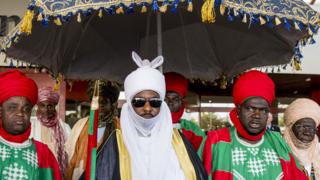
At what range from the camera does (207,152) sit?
10.7 ft

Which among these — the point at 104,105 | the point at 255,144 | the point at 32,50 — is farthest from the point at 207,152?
the point at 32,50

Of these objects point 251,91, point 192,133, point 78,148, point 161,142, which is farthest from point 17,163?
point 192,133

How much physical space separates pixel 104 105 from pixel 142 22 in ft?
2.92

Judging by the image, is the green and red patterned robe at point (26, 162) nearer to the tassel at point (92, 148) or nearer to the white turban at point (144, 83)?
the tassel at point (92, 148)

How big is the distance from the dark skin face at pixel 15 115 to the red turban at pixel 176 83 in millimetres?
1631

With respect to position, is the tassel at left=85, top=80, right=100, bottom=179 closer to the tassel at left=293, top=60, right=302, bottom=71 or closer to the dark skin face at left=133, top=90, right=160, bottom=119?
the dark skin face at left=133, top=90, right=160, bottom=119

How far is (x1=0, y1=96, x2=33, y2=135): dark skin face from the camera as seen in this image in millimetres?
2789

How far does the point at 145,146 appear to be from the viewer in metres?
2.92

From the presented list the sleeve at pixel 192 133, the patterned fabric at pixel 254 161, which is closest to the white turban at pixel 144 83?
the patterned fabric at pixel 254 161

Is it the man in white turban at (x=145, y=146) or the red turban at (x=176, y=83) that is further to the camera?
the red turban at (x=176, y=83)

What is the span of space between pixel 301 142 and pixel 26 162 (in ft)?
7.64

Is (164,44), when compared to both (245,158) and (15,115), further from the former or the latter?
(15,115)

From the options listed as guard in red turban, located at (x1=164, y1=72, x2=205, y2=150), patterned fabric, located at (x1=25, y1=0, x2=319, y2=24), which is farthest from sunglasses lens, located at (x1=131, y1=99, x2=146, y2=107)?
guard in red turban, located at (x1=164, y1=72, x2=205, y2=150)

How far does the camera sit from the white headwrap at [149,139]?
9.40 feet
